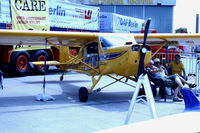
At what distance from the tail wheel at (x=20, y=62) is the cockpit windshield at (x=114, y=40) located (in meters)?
7.08

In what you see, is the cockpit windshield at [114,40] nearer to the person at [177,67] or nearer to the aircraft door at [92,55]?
the aircraft door at [92,55]

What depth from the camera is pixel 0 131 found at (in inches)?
224

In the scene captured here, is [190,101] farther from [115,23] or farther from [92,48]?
[115,23]

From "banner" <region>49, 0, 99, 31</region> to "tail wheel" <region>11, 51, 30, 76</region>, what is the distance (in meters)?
2.23

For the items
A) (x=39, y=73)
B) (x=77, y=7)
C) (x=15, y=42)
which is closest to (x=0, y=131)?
(x=15, y=42)

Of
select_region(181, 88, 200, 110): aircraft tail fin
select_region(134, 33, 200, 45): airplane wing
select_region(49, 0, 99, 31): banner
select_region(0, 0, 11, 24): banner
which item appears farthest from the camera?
select_region(49, 0, 99, 31): banner

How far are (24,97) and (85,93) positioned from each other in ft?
6.59

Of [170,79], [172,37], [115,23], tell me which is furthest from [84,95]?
[115,23]

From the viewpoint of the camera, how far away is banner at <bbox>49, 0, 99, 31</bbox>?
54.0 feet

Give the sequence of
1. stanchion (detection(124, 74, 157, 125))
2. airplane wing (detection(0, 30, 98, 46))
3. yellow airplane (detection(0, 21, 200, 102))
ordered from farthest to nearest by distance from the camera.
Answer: airplane wing (detection(0, 30, 98, 46)) → yellow airplane (detection(0, 21, 200, 102)) → stanchion (detection(124, 74, 157, 125))

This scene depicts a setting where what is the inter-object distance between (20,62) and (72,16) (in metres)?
4.20

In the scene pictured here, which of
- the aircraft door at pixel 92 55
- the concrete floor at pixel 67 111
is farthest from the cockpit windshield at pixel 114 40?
the concrete floor at pixel 67 111

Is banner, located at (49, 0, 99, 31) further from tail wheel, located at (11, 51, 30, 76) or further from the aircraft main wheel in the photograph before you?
the aircraft main wheel

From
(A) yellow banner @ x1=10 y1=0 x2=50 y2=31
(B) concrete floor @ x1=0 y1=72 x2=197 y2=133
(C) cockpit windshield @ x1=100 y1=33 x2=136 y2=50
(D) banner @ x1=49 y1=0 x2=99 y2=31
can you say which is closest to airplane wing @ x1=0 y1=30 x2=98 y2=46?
(C) cockpit windshield @ x1=100 y1=33 x2=136 y2=50
